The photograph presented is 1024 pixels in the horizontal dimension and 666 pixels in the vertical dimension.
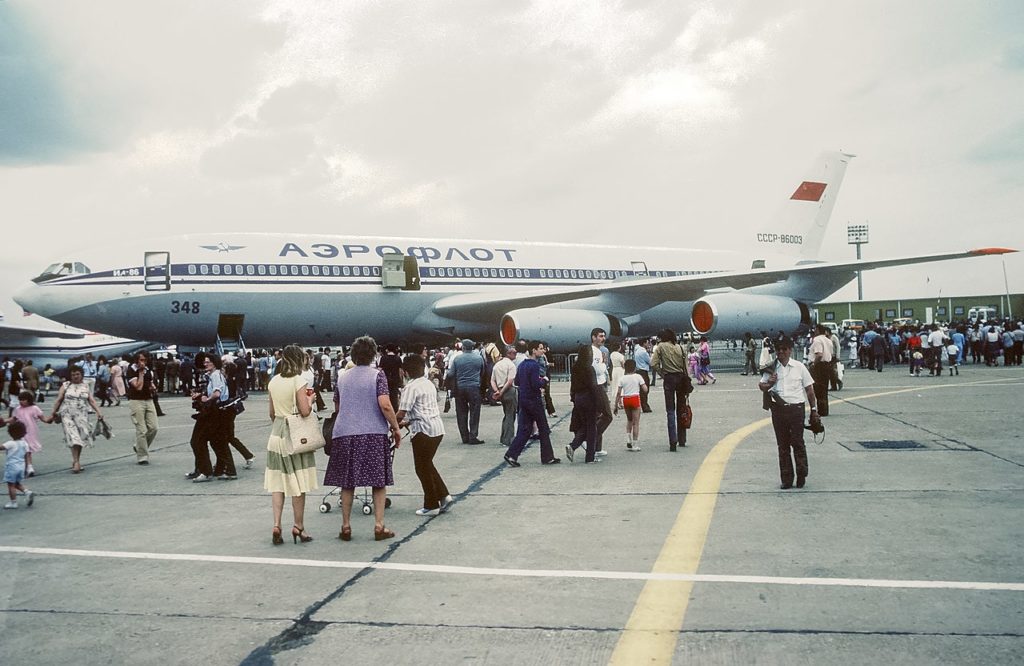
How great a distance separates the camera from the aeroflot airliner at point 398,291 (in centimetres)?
2230

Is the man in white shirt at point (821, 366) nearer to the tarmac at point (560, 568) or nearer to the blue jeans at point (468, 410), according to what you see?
the tarmac at point (560, 568)

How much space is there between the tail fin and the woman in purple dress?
30.6 metres

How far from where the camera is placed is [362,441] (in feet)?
22.6

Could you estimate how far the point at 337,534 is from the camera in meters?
7.15

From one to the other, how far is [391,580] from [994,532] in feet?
15.3

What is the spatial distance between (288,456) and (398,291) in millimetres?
19053

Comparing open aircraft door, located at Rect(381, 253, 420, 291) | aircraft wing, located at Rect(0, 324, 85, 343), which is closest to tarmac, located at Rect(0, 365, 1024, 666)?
open aircraft door, located at Rect(381, 253, 420, 291)

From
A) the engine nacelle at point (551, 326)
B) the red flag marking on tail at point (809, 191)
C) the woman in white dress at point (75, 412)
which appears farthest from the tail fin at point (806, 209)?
the woman in white dress at point (75, 412)

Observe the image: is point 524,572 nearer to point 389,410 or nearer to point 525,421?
point 389,410

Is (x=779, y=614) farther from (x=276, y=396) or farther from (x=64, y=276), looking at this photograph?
(x=64, y=276)

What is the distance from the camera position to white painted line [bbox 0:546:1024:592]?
5.04m

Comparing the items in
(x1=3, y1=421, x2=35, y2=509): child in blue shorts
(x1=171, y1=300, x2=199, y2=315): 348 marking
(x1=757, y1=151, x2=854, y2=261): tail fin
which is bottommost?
(x1=3, y1=421, x2=35, y2=509): child in blue shorts

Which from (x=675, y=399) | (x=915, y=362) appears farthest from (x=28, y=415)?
(x=915, y=362)

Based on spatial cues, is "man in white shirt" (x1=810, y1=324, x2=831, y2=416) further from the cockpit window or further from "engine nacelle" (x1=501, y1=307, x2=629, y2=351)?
the cockpit window
